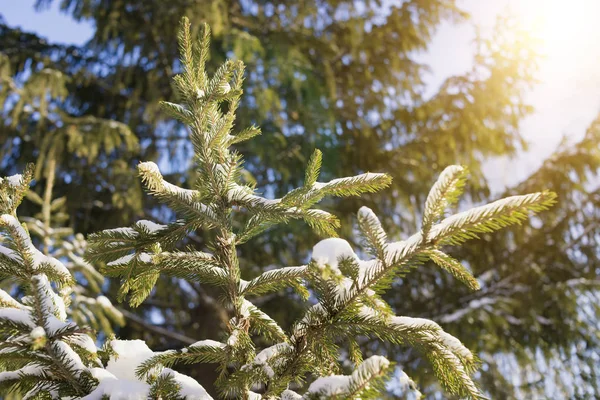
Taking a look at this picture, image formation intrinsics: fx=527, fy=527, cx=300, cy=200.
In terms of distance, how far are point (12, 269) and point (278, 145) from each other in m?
4.63

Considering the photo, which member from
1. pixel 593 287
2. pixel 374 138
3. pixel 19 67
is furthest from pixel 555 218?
pixel 19 67

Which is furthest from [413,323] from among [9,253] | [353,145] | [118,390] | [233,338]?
[353,145]

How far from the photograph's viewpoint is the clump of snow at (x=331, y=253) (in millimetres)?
1012

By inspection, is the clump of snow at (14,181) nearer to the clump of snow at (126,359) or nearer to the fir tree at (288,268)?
the fir tree at (288,268)

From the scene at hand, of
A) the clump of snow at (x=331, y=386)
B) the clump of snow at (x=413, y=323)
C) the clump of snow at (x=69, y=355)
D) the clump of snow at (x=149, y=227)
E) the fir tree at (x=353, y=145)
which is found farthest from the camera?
the fir tree at (x=353, y=145)

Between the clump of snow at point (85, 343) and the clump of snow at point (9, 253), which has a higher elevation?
the clump of snow at point (9, 253)

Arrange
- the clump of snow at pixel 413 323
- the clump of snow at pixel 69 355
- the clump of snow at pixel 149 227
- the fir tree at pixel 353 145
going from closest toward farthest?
1. the clump of snow at pixel 69 355
2. the clump of snow at pixel 413 323
3. the clump of snow at pixel 149 227
4. the fir tree at pixel 353 145

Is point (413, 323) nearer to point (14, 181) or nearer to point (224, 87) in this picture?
point (224, 87)

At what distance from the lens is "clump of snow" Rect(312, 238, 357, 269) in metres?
1.01

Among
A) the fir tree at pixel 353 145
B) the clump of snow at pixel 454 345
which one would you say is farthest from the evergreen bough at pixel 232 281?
the fir tree at pixel 353 145

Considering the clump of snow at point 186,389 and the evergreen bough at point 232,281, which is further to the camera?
the clump of snow at point 186,389

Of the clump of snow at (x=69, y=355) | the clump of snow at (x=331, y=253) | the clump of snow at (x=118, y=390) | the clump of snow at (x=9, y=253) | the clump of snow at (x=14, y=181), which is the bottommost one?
the clump of snow at (x=118, y=390)

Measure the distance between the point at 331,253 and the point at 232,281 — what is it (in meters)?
0.36

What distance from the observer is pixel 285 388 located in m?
1.19
